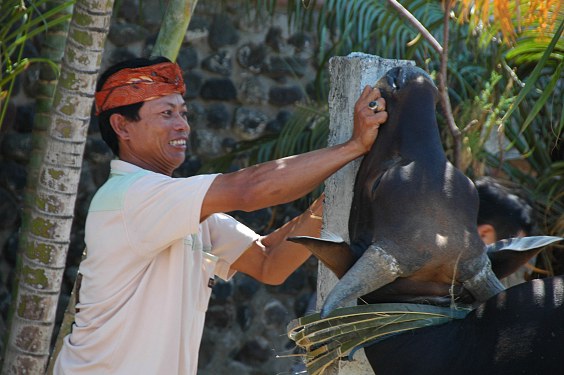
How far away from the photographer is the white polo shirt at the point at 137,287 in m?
3.06

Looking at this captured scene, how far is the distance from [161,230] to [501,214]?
65.1 inches

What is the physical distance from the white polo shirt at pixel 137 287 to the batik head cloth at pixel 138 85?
0.84 ft

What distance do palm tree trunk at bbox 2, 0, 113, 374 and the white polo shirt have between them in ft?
3.45

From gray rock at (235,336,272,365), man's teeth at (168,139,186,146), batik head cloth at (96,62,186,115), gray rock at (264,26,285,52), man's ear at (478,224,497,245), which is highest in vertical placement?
batik head cloth at (96,62,186,115)

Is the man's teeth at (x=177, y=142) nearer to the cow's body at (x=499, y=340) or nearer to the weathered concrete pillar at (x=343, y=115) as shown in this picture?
the weathered concrete pillar at (x=343, y=115)

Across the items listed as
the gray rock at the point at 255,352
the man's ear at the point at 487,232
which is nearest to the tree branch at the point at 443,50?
the man's ear at the point at 487,232

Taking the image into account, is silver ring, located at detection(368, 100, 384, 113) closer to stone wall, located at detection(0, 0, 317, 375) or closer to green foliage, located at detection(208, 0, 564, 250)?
green foliage, located at detection(208, 0, 564, 250)

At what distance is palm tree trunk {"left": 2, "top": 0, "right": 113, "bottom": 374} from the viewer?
4.24 m

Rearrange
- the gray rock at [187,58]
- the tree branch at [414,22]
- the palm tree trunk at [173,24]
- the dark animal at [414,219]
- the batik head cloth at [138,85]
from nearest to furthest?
the dark animal at [414,219] < the tree branch at [414,22] < the batik head cloth at [138,85] < the palm tree trunk at [173,24] < the gray rock at [187,58]

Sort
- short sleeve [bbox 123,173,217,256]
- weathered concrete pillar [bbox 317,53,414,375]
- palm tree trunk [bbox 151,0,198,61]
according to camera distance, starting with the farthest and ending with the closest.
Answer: palm tree trunk [bbox 151,0,198,61]
short sleeve [bbox 123,173,217,256]
weathered concrete pillar [bbox 317,53,414,375]

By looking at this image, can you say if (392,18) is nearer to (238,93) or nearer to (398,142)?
(238,93)

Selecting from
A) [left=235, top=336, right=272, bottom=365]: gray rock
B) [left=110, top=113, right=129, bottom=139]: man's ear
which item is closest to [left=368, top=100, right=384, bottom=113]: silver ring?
[left=110, top=113, right=129, bottom=139]: man's ear

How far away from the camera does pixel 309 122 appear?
630 cm

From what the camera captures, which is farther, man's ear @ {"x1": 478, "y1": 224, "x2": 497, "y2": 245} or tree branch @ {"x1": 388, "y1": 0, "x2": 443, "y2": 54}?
man's ear @ {"x1": 478, "y1": 224, "x2": 497, "y2": 245}
